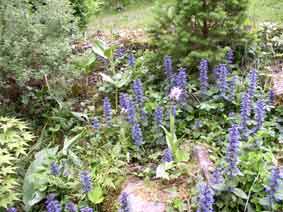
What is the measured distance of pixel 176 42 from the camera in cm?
405

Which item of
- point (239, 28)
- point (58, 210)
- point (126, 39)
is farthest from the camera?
point (126, 39)

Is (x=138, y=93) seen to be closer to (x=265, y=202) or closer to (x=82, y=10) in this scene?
(x=265, y=202)

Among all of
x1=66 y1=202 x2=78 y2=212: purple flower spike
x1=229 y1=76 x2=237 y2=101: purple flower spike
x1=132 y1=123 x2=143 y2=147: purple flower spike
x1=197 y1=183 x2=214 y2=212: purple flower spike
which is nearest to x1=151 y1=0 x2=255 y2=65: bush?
x1=229 y1=76 x2=237 y2=101: purple flower spike

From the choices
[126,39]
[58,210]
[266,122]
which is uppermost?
[126,39]

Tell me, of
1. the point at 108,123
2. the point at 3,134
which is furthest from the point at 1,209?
the point at 108,123

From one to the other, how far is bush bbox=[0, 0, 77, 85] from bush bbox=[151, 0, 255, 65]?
0.93 m

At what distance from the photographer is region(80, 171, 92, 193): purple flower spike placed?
9.79 ft

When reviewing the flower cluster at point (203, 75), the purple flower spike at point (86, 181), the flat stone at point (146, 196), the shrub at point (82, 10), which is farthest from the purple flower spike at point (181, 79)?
the shrub at point (82, 10)

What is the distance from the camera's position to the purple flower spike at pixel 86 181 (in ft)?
9.79

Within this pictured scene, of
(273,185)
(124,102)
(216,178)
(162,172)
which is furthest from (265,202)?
(124,102)

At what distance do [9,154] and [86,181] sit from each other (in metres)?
0.65

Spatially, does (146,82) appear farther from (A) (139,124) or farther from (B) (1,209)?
(B) (1,209)

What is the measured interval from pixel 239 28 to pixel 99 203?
2.14 meters

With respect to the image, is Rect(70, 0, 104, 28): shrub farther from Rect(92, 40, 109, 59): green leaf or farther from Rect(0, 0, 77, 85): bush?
Rect(0, 0, 77, 85): bush
